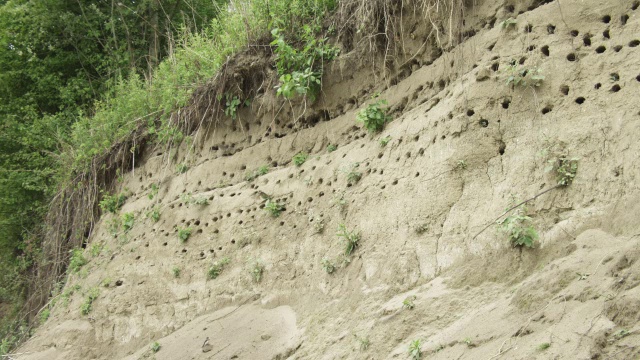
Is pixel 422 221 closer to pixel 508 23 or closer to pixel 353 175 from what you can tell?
pixel 353 175

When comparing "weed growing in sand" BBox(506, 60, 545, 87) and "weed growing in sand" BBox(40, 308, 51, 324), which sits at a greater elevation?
"weed growing in sand" BBox(506, 60, 545, 87)

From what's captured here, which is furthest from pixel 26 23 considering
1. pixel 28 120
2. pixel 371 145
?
pixel 371 145

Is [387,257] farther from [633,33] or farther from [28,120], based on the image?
[28,120]

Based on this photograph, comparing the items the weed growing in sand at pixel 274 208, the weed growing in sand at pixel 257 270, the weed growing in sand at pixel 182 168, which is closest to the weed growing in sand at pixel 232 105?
the weed growing in sand at pixel 182 168

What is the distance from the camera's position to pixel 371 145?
7465 millimetres

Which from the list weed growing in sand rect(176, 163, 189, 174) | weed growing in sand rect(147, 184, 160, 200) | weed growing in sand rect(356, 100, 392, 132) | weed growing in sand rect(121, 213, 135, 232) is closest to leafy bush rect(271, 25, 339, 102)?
weed growing in sand rect(356, 100, 392, 132)

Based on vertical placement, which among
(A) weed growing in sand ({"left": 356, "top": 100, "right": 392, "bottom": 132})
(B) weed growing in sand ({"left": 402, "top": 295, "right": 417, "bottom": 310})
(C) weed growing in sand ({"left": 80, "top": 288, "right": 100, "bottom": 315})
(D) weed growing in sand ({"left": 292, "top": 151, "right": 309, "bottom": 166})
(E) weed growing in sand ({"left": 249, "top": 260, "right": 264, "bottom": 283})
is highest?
(A) weed growing in sand ({"left": 356, "top": 100, "right": 392, "bottom": 132})

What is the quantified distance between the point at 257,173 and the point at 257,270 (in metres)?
1.51

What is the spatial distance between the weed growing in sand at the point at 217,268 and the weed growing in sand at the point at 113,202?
342 centimetres

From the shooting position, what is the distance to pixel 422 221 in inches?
247

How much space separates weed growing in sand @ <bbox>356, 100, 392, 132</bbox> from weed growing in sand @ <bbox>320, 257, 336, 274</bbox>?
1532mm

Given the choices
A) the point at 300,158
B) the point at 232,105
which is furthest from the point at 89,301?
the point at 300,158

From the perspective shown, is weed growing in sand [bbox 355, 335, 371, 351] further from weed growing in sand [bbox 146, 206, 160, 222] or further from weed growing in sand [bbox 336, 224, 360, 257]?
weed growing in sand [bbox 146, 206, 160, 222]

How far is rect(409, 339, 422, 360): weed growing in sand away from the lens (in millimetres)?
5020
